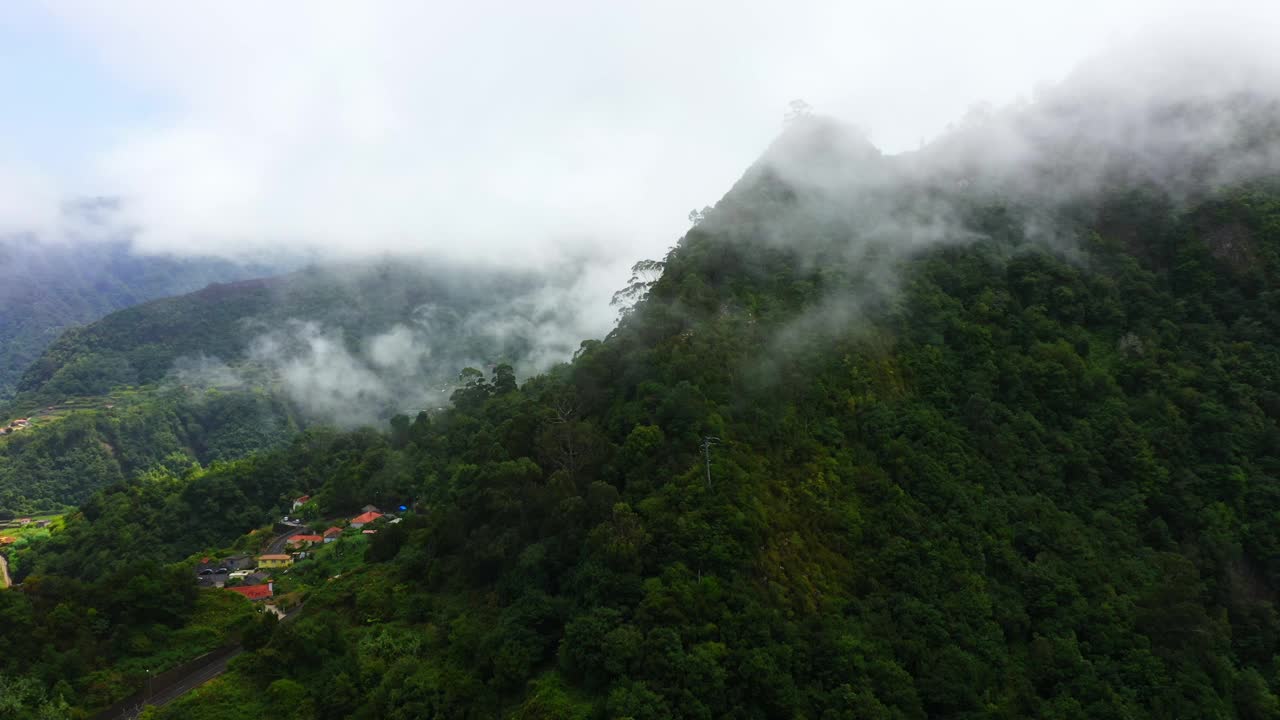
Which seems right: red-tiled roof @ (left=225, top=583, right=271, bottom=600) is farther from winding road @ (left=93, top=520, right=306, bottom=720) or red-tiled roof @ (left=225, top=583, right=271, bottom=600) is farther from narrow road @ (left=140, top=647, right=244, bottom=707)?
narrow road @ (left=140, top=647, right=244, bottom=707)

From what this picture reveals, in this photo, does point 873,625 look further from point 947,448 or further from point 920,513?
point 947,448

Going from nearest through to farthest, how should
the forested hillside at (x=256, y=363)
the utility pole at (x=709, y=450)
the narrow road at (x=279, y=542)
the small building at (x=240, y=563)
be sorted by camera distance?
the utility pole at (x=709, y=450)
the small building at (x=240, y=563)
the narrow road at (x=279, y=542)
the forested hillside at (x=256, y=363)

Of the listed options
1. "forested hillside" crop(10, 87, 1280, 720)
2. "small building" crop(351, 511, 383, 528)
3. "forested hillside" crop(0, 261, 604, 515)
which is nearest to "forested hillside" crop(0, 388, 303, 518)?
"forested hillside" crop(0, 261, 604, 515)

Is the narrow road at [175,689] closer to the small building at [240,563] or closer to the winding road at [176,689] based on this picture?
the winding road at [176,689]

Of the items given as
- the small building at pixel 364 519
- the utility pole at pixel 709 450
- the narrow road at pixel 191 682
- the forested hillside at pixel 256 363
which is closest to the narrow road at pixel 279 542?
the small building at pixel 364 519

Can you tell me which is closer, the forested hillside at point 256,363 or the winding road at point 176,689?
the winding road at point 176,689

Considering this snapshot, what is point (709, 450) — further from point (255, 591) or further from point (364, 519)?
point (364, 519)

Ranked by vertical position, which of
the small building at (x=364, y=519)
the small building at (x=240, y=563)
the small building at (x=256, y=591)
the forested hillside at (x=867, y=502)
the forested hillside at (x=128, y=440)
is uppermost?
the forested hillside at (x=128, y=440)

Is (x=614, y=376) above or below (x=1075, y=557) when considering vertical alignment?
above

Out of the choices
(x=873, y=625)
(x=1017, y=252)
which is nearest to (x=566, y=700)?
(x=873, y=625)
